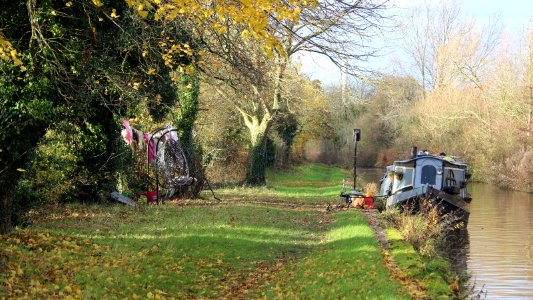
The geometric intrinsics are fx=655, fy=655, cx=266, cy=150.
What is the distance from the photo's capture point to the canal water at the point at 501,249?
14.3 metres

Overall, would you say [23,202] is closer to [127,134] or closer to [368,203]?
[127,134]

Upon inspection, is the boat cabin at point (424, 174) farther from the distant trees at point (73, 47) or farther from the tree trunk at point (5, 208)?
the tree trunk at point (5, 208)

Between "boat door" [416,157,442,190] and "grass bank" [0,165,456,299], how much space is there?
389 inches

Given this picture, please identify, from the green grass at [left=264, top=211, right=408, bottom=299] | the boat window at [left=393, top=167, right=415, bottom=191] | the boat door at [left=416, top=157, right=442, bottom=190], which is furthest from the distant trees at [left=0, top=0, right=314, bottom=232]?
the boat door at [left=416, top=157, right=442, bottom=190]

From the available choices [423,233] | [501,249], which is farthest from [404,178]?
[423,233]

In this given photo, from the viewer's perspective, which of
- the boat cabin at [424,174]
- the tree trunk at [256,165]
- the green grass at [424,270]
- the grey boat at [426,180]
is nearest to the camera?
the green grass at [424,270]

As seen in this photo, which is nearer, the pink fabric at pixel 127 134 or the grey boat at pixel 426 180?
the pink fabric at pixel 127 134

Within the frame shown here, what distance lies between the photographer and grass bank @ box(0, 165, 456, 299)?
8648mm

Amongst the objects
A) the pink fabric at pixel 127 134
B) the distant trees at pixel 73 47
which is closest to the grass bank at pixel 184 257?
the distant trees at pixel 73 47

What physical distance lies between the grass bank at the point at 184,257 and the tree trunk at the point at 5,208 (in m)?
0.28

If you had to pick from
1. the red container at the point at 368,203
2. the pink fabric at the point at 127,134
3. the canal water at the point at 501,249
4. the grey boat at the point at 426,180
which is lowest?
the canal water at the point at 501,249

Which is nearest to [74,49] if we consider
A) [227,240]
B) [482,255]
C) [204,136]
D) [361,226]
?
[227,240]

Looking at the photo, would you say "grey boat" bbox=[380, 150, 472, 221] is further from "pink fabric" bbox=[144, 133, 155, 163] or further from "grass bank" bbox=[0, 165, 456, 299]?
"pink fabric" bbox=[144, 133, 155, 163]

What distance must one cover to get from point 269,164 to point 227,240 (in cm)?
3150
